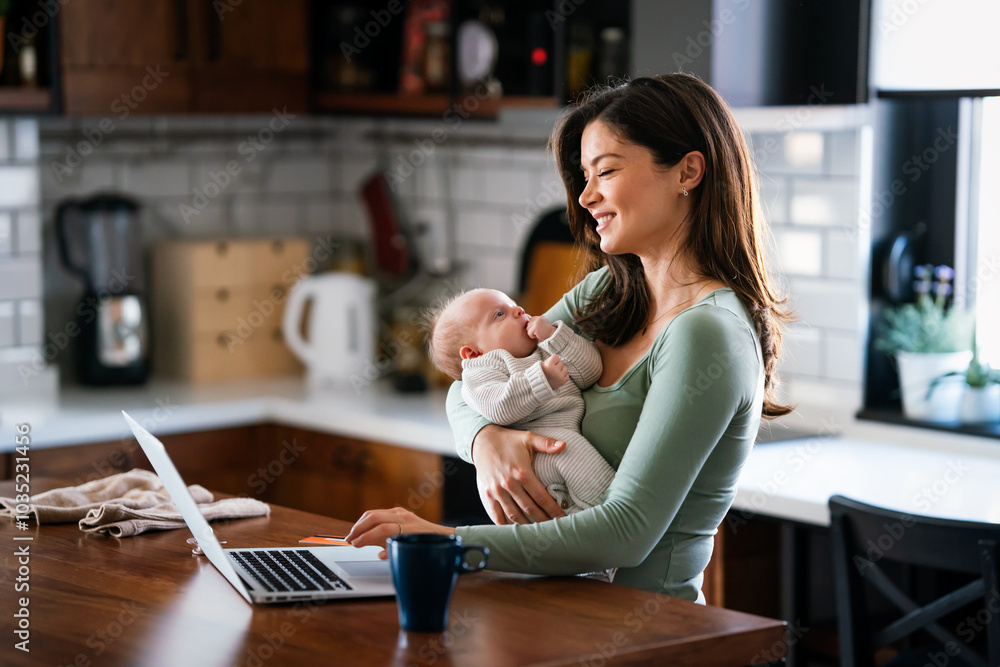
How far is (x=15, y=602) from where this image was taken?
1.48 meters

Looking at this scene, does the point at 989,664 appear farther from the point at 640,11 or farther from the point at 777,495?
the point at 640,11

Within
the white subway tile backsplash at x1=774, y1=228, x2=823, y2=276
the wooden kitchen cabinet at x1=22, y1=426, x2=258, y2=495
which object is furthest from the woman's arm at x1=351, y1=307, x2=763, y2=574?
the wooden kitchen cabinet at x1=22, y1=426, x2=258, y2=495

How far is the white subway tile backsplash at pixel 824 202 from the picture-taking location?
119 inches

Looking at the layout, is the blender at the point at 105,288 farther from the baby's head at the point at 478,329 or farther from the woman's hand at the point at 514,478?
the woman's hand at the point at 514,478

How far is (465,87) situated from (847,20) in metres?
1.18

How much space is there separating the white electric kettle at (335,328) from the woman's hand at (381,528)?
236cm

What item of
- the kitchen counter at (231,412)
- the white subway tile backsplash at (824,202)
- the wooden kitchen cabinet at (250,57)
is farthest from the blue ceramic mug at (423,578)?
the wooden kitchen cabinet at (250,57)

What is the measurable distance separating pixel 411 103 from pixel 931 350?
5.27 feet

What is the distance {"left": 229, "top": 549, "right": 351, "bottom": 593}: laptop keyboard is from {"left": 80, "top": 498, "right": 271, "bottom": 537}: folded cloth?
0.21 meters

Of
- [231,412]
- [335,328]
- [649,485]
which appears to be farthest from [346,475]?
[649,485]

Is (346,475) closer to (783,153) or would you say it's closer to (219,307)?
(219,307)

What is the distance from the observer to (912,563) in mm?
2156

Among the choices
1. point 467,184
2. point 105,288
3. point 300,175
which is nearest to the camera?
point 105,288

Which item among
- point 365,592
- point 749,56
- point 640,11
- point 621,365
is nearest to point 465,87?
point 640,11
